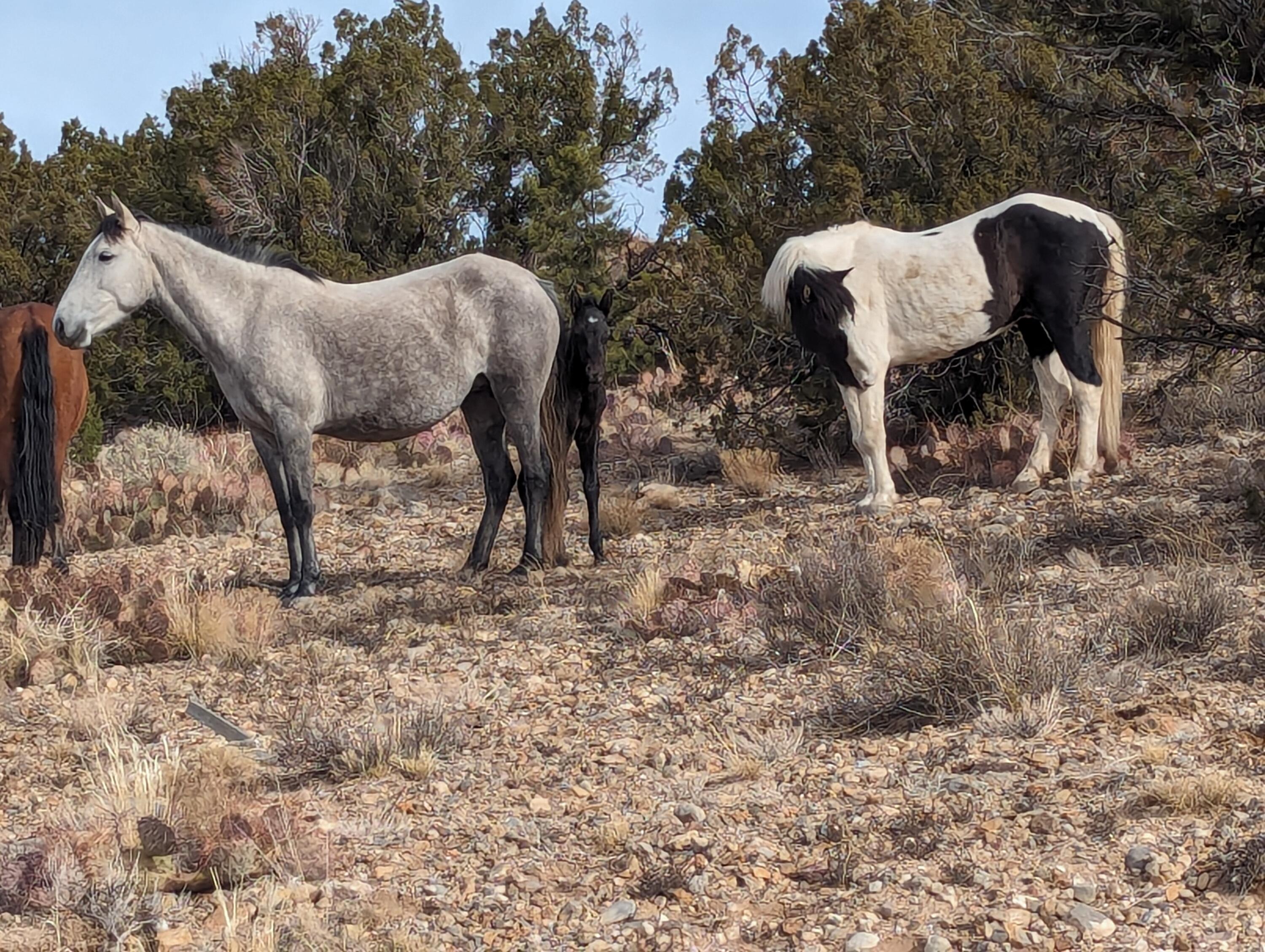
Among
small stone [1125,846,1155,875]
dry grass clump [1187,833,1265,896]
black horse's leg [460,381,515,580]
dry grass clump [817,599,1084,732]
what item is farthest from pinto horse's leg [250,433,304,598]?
dry grass clump [1187,833,1265,896]

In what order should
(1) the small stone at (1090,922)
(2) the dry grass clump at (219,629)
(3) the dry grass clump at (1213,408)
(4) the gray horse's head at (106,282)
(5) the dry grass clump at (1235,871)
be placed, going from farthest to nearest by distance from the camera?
(3) the dry grass clump at (1213,408) → (4) the gray horse's head at (106,282) → (2) the dry grass clump at (219,629) → (5) the dry grass clump at (1235,871) → (1) the small stone at (1090,922)

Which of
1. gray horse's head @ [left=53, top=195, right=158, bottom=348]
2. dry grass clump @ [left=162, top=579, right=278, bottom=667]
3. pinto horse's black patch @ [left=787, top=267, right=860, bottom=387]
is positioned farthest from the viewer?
pinto horse's black patch @ [left=787, top=267, right=860, bottom=387]

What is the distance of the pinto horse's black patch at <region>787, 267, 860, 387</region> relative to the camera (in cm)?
860

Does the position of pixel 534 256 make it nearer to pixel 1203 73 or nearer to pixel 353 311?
pixel 353 311

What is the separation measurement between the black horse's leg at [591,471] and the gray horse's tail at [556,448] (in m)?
0.14

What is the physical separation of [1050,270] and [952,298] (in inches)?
24.6

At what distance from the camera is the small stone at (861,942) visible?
3.44 meters

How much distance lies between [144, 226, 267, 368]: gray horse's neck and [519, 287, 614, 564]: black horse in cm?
172

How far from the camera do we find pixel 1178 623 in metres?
5.50

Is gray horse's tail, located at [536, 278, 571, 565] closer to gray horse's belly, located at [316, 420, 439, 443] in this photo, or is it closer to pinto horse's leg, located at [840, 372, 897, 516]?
gray horse's belly, located at [316, 420, 439, 443]

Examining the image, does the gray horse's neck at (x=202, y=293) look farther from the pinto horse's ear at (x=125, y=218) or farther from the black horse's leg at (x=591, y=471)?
the black horse's leg at (x=591, y=471)

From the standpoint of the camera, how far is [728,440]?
10.8 metres

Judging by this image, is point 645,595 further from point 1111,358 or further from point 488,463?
point 1111,358

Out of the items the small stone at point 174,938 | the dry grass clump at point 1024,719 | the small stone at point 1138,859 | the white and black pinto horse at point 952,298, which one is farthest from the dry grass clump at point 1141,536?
the small stone at point 174,938
